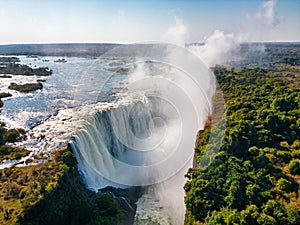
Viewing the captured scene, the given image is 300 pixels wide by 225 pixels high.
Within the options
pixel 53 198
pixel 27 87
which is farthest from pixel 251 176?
pixel 27 87

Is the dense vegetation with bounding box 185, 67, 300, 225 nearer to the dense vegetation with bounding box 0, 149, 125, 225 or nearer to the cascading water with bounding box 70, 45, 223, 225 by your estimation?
the cascading water with bounding box 70, 45, 223, 225

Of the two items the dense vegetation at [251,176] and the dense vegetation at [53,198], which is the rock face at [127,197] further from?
the dense vegetation at [251,176]

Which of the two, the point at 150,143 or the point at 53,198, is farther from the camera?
the point at 150,143

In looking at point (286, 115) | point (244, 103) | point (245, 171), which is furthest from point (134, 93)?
point (245, 171)

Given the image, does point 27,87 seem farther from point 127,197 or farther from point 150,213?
point 150,213

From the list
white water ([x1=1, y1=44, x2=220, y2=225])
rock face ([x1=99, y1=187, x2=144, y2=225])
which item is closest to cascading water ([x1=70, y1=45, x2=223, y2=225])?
white water ([x1=1, y1=44, x2=220, y2=225])

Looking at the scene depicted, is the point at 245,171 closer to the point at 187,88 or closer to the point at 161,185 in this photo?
the point at 161,185

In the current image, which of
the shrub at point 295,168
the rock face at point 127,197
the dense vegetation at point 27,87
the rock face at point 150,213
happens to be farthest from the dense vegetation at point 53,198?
the dense vegetation at point 27,87
